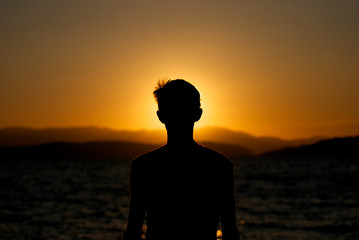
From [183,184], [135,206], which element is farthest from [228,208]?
[135,206]

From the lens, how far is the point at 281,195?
4891cm

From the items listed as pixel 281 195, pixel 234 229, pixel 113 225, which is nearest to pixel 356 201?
pixel 281 195

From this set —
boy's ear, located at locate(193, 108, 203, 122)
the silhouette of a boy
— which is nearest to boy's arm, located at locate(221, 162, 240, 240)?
the silhouette of a boy

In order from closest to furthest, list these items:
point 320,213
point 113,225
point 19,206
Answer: point 113,225 < point 320,213 < point 19,206

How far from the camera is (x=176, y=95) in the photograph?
280 cm

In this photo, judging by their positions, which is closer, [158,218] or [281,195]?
[158,218]

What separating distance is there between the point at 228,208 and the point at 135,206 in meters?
0.56

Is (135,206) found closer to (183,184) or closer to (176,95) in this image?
(183,184)

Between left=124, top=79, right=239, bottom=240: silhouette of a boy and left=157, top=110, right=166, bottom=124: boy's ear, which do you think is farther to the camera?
left=157, top=110, right=166, bottom=124: boy's ear

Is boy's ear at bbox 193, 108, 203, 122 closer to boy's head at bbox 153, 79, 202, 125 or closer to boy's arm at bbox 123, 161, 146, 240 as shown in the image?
boy's head at bbox 153, 79, 202, 125

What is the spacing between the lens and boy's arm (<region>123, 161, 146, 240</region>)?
285 centimetres

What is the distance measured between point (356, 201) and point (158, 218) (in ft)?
139

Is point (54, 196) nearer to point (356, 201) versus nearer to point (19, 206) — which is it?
point (19, 206)

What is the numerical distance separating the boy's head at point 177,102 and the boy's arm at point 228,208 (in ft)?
1.33
